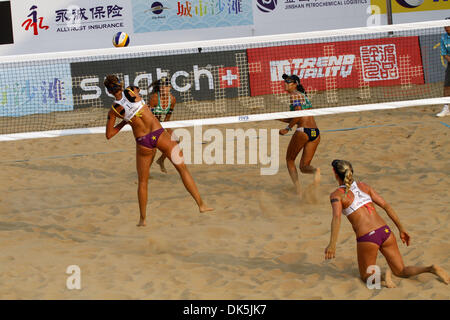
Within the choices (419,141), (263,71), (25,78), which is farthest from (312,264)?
(25,78)

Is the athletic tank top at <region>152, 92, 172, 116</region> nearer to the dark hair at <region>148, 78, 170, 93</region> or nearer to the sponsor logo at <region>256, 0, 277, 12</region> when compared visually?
the dark hair at <region>148, 78, 170, 93</region>

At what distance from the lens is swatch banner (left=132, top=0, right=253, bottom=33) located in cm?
1800

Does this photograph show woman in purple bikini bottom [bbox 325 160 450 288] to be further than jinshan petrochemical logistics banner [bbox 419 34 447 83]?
No

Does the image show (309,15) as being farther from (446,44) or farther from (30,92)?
(30,92)

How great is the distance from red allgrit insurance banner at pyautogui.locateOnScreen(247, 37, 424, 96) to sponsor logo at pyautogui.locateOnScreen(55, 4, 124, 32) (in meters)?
4.59

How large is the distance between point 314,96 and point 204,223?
8.11 metres

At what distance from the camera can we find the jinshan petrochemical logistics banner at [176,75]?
15.1 meters

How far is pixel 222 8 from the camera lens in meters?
18.0

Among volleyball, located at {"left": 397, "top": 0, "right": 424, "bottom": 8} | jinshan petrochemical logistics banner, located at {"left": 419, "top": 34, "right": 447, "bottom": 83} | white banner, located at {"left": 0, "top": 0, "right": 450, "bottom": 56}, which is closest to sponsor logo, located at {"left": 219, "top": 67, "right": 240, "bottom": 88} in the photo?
white banner, located at {"left": 0, "top": 0, "right": 450, "bottom": 56}

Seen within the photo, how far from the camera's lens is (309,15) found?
1833cm

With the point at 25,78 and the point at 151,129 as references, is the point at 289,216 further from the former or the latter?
the point at 25,78

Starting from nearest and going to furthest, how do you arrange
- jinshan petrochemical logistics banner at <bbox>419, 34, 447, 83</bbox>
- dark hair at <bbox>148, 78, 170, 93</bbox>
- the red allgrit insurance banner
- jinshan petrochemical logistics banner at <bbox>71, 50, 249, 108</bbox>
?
dark hair at <bbox>148, 78, 170, 93</bbox>, jinshan petrochemical logistics banner at <bbox>71, 50, 249, 108</bbox>, jinshan petrochemical logistics banner at <bbox>419, 34, 447, 83</bbox>, the red allgrit insurance banner

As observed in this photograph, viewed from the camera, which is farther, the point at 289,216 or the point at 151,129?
the point at 289,216
